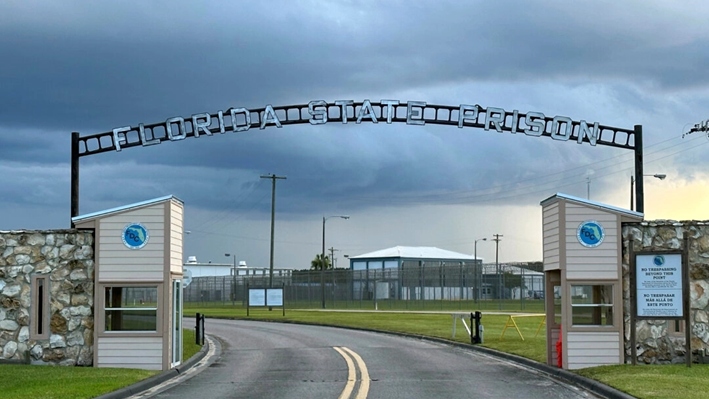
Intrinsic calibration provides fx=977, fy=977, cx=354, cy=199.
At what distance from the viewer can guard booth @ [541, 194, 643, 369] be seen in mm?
21062

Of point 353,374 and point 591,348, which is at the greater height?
point 591,348

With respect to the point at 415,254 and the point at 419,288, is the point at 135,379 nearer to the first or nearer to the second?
the point at 419,288

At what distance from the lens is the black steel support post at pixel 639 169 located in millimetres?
27266

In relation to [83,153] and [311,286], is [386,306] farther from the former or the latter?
[83,153]

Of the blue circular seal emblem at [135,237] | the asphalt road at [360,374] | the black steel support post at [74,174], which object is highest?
the black steel support post at [74,174]

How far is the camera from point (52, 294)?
22.0 m

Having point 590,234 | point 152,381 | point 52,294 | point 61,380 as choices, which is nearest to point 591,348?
point 590,234

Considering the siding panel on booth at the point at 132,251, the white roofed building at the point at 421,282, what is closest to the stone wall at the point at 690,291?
the siding panel on booth at the point at 132,251

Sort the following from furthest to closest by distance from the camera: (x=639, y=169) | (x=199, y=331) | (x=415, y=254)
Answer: (x=415, y=254)
(x=199, y=331)
(x=639, y=169)

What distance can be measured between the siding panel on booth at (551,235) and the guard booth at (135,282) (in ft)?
28.0

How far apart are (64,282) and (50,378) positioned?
372 cm

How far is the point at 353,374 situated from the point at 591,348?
520cm

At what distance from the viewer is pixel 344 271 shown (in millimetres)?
71188

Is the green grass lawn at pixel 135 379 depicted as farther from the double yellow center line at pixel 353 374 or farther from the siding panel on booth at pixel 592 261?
the double yellow center line at pixel 353 374
